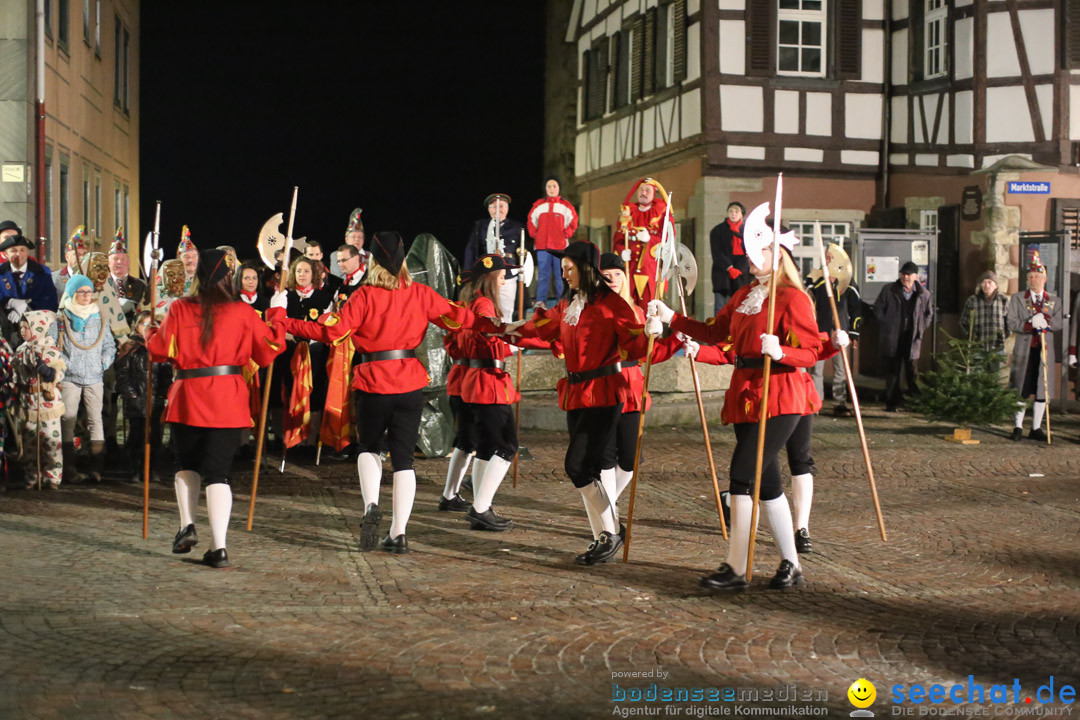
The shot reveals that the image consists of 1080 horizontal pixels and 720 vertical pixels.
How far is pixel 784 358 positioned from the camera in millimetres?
7418

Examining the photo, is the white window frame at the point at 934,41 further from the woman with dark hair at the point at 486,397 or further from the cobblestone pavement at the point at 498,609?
the woman with dark hair at the point at 486,397

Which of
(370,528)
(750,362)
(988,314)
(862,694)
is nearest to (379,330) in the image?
(370,528)

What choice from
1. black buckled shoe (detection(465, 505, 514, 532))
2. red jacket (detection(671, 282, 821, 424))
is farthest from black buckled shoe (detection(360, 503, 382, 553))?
red jacket (detection(671, 282, 821, 424))

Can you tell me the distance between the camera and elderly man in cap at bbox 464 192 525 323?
16797mm

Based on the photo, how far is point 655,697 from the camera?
542cm

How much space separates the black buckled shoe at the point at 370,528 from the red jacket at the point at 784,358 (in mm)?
2228

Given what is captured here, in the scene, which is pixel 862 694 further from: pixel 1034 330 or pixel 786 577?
pixel 1034 330

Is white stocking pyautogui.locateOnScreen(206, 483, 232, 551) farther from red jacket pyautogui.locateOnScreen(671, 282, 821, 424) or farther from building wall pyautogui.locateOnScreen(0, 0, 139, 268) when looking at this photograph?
building wall pyautogui.locateOnScreen(0, 0, 139, 268)

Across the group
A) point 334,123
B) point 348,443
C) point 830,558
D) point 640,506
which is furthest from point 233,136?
point 830,558

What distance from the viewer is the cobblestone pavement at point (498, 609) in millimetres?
5559

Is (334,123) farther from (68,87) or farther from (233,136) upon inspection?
(68,87)

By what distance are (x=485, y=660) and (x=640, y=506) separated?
4.58m

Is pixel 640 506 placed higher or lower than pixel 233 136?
lower

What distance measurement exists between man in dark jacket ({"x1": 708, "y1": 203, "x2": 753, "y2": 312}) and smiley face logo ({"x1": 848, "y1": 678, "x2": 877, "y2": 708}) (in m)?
13.6
